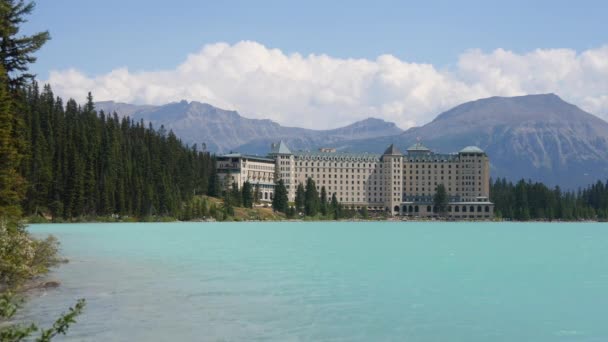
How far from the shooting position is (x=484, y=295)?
1619 inches

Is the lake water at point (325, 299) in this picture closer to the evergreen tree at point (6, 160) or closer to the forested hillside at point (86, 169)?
the evergreen tree at point (6, 160)

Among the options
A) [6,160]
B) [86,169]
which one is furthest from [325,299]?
[86,169]

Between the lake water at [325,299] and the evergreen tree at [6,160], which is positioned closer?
the lake water at [325,299]

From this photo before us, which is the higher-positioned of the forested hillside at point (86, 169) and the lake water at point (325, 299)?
the forested hillside at point (86, 169)

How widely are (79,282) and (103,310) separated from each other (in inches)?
429

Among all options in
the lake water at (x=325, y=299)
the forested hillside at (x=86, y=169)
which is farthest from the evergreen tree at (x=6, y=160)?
the forested hillside at (x=86, y=169)

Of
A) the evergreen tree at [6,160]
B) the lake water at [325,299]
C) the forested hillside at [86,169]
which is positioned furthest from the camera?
the forested hillside at [86,169]

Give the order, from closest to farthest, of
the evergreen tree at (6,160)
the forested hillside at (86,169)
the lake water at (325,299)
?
the lake water at (325,299) < the evergreen tree at (6,160) < the forested hillside at (86,169)

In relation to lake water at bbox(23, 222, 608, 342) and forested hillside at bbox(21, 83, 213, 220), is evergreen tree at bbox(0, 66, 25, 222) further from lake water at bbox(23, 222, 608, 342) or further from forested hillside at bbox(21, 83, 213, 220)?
forested hillside at bbox(21, 83, 213, 220)

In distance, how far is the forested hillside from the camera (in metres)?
142

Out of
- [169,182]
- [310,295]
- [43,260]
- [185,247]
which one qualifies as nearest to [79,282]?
[43,260]

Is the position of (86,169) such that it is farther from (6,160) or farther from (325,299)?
(325,299)

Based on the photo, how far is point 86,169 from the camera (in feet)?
499

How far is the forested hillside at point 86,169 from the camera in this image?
466 feet
